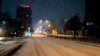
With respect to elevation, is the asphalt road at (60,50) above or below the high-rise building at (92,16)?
below

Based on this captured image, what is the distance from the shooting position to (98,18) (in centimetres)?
13462

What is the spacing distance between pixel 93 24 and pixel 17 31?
4481 centimetres

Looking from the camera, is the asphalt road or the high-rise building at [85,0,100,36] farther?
the high-rise building at [85,0,100,36]

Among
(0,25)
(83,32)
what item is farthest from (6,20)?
(83,32)

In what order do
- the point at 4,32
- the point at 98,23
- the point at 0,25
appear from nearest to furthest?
1. the point at 4,32
2. the point at 0,25
3. the point at 98,23

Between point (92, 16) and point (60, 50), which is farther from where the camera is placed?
point (92, 16)

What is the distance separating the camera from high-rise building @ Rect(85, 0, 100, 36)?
135625 mm

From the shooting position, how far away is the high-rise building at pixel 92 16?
136m

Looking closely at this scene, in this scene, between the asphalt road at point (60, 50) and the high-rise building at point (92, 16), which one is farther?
the high-rise building at point (92, 16)

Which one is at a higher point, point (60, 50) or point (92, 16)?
point (92, 16)

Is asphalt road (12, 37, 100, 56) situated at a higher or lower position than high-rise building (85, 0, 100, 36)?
lower

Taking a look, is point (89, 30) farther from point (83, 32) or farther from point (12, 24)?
point (12, 24)

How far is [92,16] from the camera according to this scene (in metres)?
142

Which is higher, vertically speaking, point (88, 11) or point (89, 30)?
point (88, 11)
